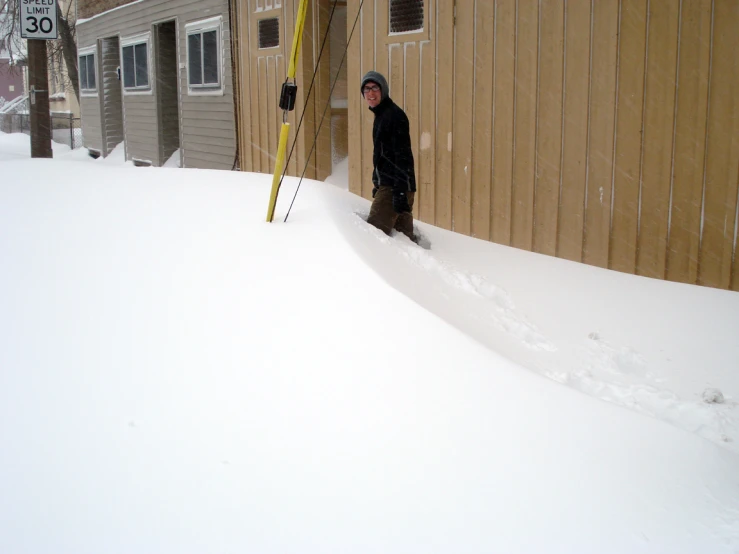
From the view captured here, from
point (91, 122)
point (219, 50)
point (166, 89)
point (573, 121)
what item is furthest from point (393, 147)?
point (91, 122)

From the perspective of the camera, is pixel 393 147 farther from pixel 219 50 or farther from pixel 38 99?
pixel 38 99

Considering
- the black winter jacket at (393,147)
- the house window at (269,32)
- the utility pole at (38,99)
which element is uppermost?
the house window at (269,32)

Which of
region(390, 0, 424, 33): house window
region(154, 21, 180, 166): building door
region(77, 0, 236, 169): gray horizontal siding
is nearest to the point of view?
region(390, 0, 424, 33): house window

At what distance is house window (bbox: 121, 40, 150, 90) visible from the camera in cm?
1538

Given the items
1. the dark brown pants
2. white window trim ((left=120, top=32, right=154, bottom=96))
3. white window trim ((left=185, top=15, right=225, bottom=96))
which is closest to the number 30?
white window trim ((left=185, top=15, right=225, bottom=96))

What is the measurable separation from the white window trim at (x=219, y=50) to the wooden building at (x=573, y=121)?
3.96 metres

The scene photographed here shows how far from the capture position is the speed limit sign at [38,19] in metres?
10.7

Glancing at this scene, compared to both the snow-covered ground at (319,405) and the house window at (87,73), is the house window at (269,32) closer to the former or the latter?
the snow-covered ground at (319,405)

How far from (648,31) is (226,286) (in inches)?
152

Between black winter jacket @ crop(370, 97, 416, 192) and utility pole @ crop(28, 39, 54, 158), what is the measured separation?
25.3 ft

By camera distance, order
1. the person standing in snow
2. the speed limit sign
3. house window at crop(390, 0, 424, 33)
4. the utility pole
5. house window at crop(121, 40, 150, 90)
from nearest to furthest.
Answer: the person standing in snow → house window at crop(390, 0, 424, 33) → the speed limit sign → the utility pole → house window at crop(121, 40, 150, 90)

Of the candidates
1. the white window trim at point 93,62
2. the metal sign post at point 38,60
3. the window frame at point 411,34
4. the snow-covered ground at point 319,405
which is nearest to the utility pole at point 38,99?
the metal sign post at point 38,60

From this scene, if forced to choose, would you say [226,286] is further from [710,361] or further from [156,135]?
[156,135]

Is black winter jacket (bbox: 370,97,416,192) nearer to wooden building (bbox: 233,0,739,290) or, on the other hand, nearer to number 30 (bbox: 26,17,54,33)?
wooden building (bbox: 233,0,739,290)
